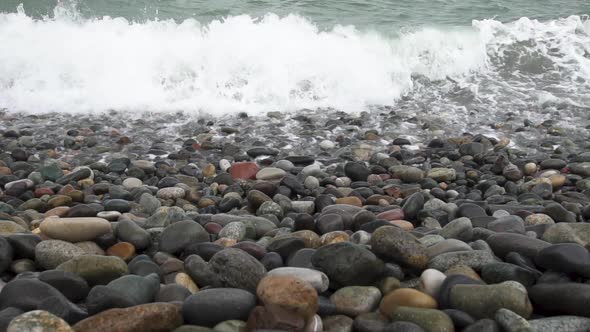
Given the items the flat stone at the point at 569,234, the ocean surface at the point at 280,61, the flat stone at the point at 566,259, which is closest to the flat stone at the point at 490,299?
the flat stone at the point at 566,259

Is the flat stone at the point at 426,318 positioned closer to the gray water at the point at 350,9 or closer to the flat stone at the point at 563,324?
the flat stone at the point at 563,324

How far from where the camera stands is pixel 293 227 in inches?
134

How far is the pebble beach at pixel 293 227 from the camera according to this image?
197cm

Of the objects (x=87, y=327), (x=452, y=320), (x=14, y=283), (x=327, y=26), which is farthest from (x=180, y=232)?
(x=327, y=26)

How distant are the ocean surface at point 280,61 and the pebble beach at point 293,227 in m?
1.03

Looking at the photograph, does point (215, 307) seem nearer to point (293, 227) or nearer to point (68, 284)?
point (68, 284)

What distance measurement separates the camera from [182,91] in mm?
8312

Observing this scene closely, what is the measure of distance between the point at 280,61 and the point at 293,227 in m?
5.92

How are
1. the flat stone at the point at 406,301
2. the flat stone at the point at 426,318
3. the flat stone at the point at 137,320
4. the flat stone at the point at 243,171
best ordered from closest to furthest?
the flat stone at the point at 137,320 → the flat stone at the point at 426,318 → the flat stone at the point at 406,301 → the flat stone at the point at 243,171

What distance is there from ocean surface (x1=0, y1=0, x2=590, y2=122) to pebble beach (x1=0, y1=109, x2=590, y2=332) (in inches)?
40.7

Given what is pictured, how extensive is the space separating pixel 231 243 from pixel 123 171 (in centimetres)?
272

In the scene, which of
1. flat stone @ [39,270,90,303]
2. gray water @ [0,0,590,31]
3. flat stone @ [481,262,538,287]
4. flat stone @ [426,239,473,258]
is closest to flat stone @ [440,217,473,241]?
flat stone @ [426,239,473,258]

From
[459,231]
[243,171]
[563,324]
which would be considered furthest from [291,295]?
[243,171]

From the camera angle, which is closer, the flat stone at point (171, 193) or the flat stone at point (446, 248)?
the flat stone at point (446, 248)
